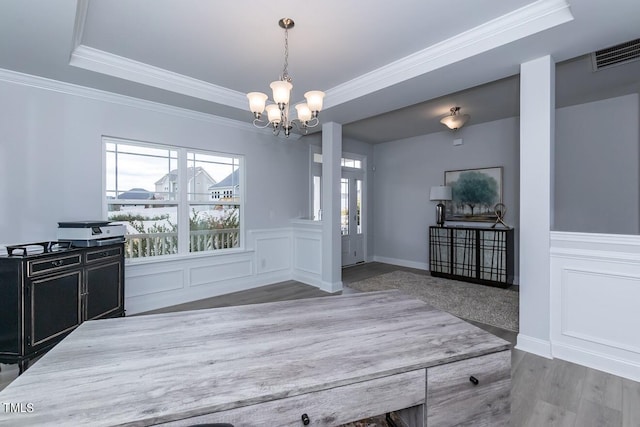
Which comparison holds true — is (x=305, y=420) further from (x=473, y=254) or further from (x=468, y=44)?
(x=473, y=254)

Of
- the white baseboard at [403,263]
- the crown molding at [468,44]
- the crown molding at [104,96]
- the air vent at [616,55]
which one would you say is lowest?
the white baseboard at [403,263]

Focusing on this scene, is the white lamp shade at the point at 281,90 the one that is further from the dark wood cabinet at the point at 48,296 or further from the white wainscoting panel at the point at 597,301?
the white wainscoting panel at the point at 597,301

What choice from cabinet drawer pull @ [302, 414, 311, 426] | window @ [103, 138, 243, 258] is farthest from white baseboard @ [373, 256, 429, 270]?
cabinet drawer pull @ [302, 414, 311, 426]

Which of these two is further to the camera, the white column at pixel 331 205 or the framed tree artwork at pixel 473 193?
the framed tree artwork at pixel 473 193

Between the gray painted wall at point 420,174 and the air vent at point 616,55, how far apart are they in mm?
1830

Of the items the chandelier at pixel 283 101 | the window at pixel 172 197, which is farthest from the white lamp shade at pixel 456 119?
the window at pixel 172 197

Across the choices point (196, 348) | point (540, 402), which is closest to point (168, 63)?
point (196, 348)

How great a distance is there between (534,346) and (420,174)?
395cm

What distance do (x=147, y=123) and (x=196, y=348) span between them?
11.0 ft

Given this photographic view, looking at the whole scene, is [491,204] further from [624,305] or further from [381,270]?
[624,305]

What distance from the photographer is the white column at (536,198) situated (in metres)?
2.41

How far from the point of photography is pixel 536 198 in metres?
2.47

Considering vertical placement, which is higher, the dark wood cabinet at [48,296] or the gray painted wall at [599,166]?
the gray painted wall at [599,166]

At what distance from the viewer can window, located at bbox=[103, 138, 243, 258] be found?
3449 millimetres
